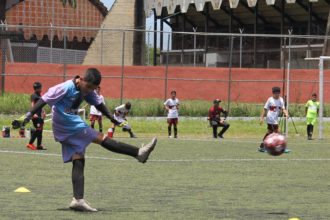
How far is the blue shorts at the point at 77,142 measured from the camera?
11289 mm

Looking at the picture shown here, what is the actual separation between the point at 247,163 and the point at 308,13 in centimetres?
3650

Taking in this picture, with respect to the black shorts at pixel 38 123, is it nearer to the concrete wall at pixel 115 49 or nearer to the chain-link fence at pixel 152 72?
the chain-link fence at pixel 152 72

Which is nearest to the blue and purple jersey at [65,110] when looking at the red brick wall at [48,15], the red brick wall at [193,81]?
the red brick wall at [193,81]

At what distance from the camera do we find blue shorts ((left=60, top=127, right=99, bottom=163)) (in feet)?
37.0

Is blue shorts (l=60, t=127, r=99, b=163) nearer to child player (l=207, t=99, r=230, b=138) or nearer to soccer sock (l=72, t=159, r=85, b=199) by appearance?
soccer sock (l=72, t=159, r=85, b=199)

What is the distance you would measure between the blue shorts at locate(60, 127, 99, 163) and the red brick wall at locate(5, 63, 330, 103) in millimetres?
30115

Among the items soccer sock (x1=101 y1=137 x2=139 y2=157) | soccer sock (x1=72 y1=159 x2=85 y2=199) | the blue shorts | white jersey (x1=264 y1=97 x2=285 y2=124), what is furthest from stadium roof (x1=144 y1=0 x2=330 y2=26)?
soccer sock (x1=72 y1=159 x2=85 y2=199)

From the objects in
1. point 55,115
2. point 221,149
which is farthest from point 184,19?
point 55,115

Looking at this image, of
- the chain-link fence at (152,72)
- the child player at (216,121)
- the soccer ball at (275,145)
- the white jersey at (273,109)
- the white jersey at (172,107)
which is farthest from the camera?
the chain-link fence at (152,72)

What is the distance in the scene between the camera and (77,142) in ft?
37.1

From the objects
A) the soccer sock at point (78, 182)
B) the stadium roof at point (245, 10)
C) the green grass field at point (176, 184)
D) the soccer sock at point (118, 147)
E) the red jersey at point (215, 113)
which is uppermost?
the stadium roof at point (245, 10)

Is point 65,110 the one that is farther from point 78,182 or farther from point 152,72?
point 152,72

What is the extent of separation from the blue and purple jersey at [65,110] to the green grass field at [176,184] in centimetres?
95

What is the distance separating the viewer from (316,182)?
1555cm
